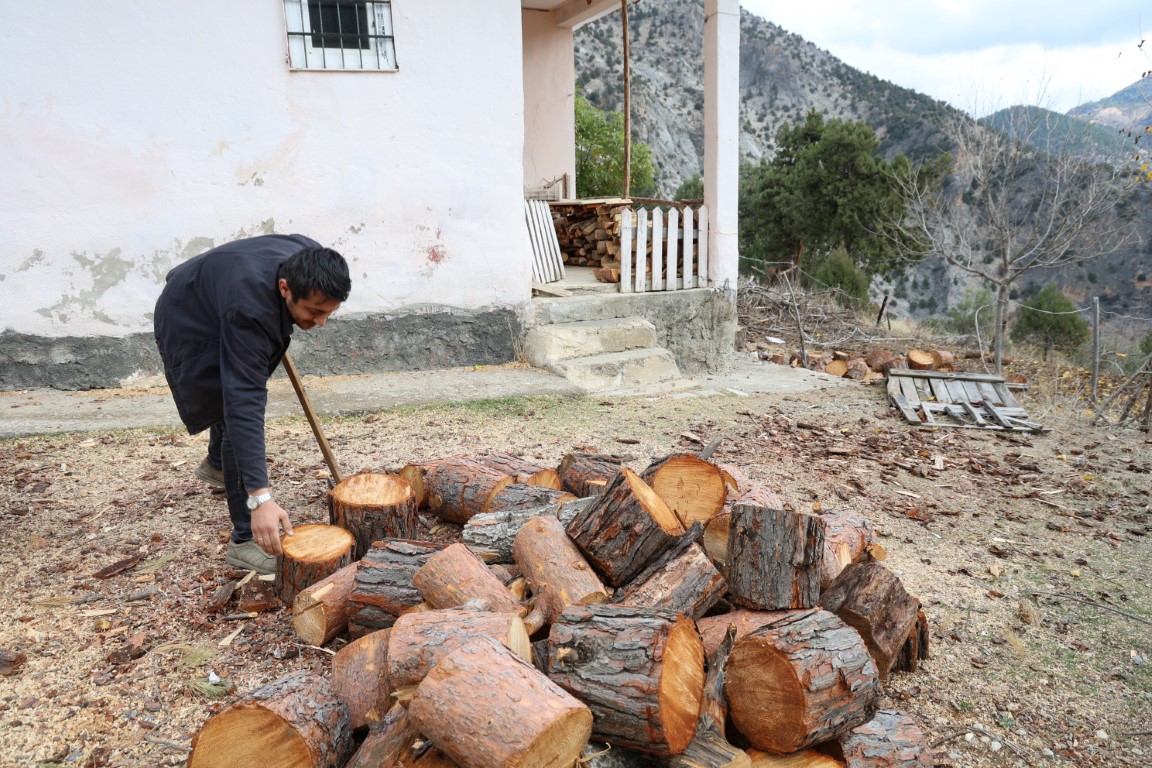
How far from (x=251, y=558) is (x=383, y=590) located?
958mm

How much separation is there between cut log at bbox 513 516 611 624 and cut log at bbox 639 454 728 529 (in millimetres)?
553

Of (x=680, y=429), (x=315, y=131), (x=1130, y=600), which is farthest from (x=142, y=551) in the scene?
(x=1130, y=600)

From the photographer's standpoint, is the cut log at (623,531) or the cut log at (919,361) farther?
the cut log at (919,361)

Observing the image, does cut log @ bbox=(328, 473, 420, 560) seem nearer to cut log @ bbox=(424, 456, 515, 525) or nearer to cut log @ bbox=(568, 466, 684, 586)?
cut log @ bbox=(424, 456, 515, 525)

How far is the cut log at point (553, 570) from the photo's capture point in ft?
8.48

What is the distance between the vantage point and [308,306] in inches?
105

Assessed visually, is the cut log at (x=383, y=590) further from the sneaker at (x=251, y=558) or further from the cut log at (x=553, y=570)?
the sneaker at (x=251, y=558)

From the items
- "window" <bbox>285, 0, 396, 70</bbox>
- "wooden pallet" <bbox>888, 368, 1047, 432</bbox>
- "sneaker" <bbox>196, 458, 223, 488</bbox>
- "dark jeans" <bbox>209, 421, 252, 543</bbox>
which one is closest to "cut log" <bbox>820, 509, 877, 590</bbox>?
"dark jeans" <bbox>209, 421, 252, 543</bbox>

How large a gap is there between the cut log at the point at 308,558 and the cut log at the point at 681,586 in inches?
44.9

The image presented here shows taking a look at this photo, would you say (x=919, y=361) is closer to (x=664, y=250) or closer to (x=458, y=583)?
(x=664, y=250)

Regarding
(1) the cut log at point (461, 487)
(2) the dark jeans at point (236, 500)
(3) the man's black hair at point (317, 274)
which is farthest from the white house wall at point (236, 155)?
(3) the man's black hair at point (317, 274)

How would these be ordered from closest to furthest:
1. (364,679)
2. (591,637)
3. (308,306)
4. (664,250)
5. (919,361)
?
(591,637)
(364,679)
(308,306)
(664,250)
(919,361)

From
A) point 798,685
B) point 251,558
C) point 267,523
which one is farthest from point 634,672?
point 251,558

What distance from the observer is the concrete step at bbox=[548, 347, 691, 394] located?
23.3 feet
